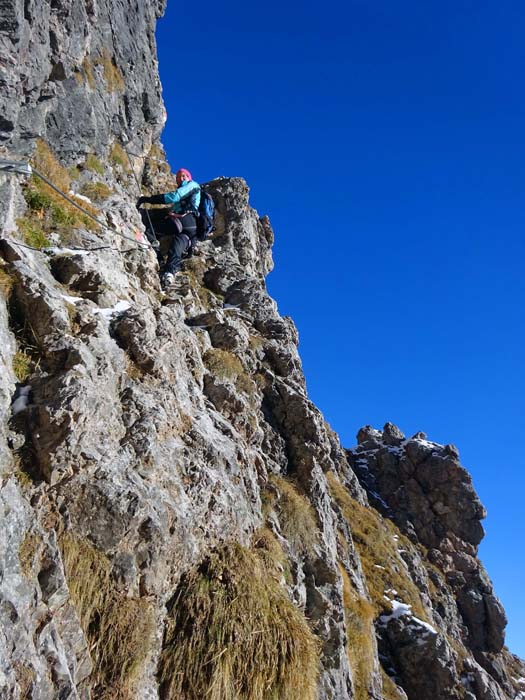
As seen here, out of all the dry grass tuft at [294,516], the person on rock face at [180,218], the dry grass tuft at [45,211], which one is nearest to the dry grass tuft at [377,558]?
the dry grass tuft at [294,516]

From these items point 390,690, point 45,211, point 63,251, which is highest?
point 45,211

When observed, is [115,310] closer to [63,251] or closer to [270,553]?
[63,251]

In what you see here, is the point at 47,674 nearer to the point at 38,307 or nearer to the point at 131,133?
the point at 38,307

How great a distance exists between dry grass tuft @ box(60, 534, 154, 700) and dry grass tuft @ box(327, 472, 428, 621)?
16.3 meters

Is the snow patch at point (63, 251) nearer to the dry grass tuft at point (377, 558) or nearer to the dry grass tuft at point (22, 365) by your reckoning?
the dry grass tuft at point (22, 365)

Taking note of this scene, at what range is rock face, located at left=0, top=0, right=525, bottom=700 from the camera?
20.8 feet

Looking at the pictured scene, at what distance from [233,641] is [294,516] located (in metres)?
4.97

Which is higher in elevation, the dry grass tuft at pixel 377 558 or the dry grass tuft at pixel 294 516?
the dry grass tuft at pixel 377 558

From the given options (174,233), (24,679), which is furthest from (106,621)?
(174,233)

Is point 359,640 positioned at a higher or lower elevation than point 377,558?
lower

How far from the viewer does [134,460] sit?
26.1 ft

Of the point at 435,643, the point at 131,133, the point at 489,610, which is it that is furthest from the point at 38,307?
the point at 489,610

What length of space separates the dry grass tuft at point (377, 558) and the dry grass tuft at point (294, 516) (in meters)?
10.2

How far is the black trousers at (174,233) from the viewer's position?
16281 millimetres
